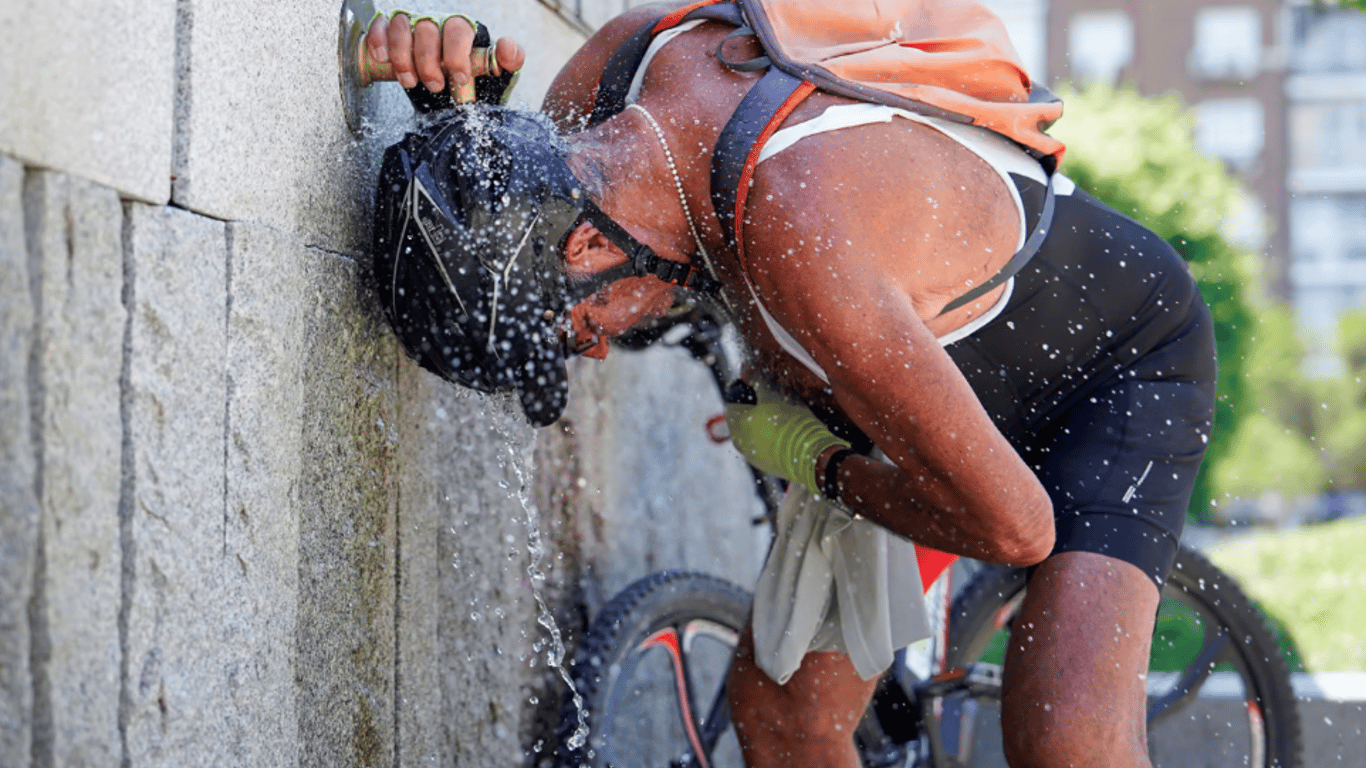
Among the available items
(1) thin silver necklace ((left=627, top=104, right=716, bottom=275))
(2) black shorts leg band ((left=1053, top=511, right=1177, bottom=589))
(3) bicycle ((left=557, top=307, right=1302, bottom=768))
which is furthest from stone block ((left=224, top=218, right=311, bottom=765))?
(2) black shorts leg band ((left=1053, top=511, right=1177, bottom=589))

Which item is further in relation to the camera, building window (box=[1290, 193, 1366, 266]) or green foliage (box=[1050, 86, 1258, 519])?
building window (box=[1290, 193, 1366, 266])

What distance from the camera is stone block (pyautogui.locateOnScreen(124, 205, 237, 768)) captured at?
157 centimetres

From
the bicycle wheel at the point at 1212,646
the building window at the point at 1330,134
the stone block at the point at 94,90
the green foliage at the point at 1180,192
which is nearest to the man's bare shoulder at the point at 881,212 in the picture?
the stone block at the point at 94,90

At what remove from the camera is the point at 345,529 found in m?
2.16

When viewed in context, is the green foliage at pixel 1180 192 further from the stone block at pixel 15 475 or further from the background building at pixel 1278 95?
the background building at pixel 1278 95

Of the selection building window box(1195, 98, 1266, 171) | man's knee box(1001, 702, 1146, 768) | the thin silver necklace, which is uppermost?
building window box(1195, 98, 1266, 171)

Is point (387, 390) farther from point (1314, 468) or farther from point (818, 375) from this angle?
point (1314, 468)

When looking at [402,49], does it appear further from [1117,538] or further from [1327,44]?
[1327,44]

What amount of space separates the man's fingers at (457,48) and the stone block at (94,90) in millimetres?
501

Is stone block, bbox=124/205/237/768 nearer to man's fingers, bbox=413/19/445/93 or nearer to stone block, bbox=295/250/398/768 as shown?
stone block, bbox=295/250/398/768

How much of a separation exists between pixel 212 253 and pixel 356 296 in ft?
1.56

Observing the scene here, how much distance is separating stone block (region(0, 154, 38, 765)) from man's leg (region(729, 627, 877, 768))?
1.36 meters

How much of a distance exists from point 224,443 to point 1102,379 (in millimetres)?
1357

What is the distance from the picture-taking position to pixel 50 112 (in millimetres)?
1408
